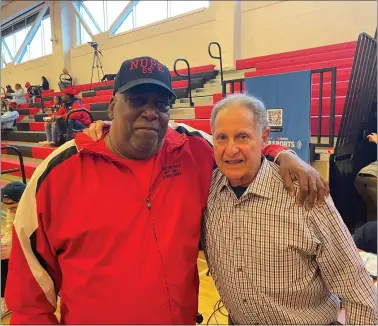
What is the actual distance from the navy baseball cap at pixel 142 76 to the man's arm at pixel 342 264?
25.3 inches

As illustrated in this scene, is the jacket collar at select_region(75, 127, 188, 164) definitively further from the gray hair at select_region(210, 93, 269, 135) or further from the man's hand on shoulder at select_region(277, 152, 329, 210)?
the man's hand on shoulder at select_region(277, 152, 329, 210)

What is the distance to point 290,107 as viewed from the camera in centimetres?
293

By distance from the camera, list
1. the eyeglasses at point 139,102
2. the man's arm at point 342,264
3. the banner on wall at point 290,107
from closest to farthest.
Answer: the man's arm at point 342,264 < the eyeglasses at point 139,102 < the banner on wall at point 290,107

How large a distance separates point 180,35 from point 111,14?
304cm

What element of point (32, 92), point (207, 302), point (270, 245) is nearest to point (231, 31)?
point (207, 302)

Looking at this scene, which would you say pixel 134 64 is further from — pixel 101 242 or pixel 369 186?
pixel 369 186

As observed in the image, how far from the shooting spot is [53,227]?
3.41 feet

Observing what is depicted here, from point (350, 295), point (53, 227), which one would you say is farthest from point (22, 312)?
point (350, 295)

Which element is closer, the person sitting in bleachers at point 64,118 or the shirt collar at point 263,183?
the shirt collar at point 263,183

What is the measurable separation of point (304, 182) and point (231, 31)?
7.53m

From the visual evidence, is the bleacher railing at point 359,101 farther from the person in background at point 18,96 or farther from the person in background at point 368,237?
the person in background at point 18,96

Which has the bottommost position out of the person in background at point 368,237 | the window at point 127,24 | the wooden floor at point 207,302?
the wooden floor at point 207,302

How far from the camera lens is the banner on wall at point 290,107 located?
284 centimetres

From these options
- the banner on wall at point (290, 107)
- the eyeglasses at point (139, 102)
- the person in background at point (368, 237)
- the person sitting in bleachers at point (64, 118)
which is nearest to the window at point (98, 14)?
the person sitting in bleachers at point (64, 118)
